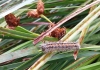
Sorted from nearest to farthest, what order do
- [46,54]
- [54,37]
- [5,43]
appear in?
[46,54]
[54,37]
[5,43]

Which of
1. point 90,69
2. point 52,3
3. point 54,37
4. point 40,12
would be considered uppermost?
point 52,3

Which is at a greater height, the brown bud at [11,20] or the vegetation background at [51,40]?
the brown bud at [11,20]

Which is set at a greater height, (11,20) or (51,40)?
(11,20)

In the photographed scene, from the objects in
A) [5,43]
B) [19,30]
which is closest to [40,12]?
[19,30]

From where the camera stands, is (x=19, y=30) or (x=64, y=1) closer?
(x=19, y=30)

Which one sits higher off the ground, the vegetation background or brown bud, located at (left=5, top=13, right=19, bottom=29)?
brown bud, located at (left=5, top=13, right=19, bottom=29)

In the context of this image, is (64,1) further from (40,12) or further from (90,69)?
(90,69)

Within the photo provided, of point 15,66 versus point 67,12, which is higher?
point 67,12

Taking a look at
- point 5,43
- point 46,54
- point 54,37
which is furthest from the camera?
point 5,43
